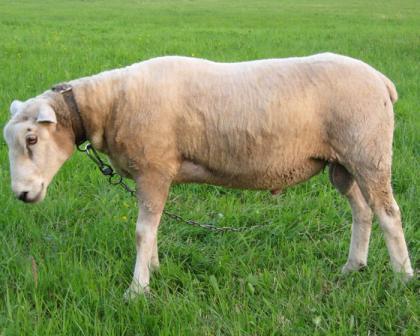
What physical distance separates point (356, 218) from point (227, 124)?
3.73 feet

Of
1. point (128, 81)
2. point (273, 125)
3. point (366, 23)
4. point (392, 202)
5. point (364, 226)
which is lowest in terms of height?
point (366, 23)

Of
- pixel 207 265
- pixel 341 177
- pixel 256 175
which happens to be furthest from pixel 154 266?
pixel 341 177

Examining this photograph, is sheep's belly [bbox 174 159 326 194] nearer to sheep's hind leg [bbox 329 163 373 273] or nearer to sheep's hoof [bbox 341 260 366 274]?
sheep's hind leg [bbox 329 163 373 273]

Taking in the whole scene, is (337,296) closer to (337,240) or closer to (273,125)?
(337,240)

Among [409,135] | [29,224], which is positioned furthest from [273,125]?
[409,135]

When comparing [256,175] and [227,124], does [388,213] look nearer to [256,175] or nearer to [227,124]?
[256,175]

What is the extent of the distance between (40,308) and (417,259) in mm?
2515

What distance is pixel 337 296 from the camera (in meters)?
3.15

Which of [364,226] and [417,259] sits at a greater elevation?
[364,226]

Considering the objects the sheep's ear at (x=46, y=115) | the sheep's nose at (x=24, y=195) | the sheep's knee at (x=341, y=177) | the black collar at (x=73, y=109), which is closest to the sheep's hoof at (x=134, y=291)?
the sheep's nose at (x=24, y=195)

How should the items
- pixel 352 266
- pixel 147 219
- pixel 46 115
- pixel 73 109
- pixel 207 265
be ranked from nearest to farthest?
pixel 46 115
pixel 73 109
pixel 147 219
pixel 352 266
pixel 207 265

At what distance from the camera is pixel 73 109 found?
125 inches

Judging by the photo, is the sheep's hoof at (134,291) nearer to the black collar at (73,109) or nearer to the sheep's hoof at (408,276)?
the black collar at (73,109)

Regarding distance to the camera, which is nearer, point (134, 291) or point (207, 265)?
point (134, 291)
